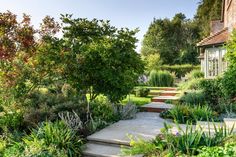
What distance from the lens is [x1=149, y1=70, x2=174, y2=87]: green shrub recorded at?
2062cm

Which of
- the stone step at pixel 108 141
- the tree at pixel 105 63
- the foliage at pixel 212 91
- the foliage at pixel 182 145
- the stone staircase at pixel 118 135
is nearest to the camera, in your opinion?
the foliage at pixel 182 145

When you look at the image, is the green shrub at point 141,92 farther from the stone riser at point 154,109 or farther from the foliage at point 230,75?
the foliage at point 230,75

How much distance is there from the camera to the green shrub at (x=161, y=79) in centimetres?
2062

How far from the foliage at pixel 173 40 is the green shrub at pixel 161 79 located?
62.8ft

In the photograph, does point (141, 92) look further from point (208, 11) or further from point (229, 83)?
point (208, 11)

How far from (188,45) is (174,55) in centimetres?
417

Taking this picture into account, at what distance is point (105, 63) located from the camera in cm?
859

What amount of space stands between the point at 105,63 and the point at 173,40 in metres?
36.2

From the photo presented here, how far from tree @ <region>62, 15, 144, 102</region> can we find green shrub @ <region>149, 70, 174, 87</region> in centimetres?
1137

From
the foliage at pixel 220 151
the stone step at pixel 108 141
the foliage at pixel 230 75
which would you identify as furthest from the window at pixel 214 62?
the foliage at pixel 220 151

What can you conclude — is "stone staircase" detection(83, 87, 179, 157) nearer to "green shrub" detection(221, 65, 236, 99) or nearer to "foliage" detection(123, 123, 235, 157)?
"foliage" detection(123, 123, 235, 157)

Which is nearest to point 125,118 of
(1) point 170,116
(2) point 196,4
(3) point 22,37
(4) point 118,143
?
(1) point 170,116

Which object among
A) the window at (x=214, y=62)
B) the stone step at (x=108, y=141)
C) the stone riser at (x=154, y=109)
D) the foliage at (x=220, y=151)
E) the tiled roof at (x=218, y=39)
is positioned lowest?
the stone step at (x=108, y=141)

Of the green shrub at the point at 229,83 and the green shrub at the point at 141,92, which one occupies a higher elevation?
the green shrub at the point at 229,83
